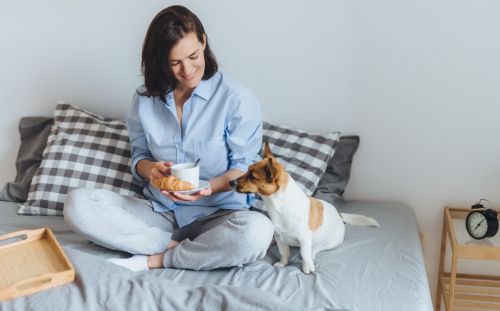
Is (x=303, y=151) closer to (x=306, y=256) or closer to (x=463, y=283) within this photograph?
(x=306, y=256)

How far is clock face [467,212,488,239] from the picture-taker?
1754 mm

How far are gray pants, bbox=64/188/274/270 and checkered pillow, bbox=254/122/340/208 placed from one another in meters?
0.35

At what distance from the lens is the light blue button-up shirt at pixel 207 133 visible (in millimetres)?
1698

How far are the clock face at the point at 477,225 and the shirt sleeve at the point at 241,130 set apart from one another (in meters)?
0.73

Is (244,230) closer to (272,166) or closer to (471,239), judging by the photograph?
(272,166)

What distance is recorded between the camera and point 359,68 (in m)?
1.97

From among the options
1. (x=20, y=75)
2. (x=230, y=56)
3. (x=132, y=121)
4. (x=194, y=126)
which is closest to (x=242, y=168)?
(x=194, y=126)

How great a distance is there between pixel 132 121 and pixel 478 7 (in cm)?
119

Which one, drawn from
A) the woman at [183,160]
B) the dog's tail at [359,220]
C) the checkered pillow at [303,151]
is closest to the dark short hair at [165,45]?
the woman at [183,160]

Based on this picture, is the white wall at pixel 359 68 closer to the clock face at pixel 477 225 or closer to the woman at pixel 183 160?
the clock face at pixel 477 225

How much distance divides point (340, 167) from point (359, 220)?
25 centimetres

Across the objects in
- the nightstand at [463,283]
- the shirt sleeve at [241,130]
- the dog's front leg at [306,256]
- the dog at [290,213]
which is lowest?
the nightstand at [463,283]

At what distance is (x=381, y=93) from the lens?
6.48 feet

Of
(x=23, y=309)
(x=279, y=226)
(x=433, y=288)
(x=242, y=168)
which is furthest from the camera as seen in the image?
(x=433, y=288)
